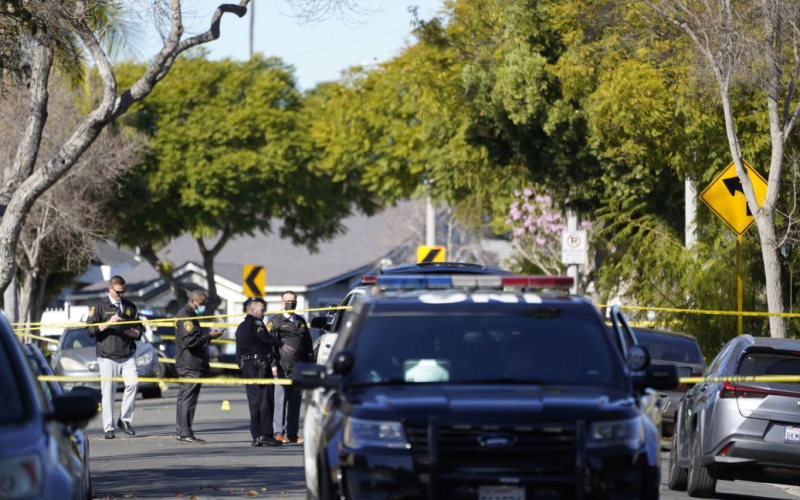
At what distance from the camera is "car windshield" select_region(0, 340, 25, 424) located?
23.8ft

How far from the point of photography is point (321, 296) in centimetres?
7019

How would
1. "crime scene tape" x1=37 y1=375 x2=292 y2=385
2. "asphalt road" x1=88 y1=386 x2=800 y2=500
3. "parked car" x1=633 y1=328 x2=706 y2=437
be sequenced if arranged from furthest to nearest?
"parked car" x1=633 y1=328 x2=706 y2=437
"crime scene tape" x1=37 y1=375 x2=292 y2=385
"asphalt road" x1=88 y1=386 x2=800 y2=500

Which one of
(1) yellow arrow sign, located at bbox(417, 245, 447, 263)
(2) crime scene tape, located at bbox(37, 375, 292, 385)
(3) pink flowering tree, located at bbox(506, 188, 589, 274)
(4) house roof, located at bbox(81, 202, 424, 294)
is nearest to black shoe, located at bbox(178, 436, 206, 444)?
(2) crime scene tape, located at bbox(37, 375, 292, 385)

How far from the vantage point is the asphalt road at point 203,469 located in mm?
12840

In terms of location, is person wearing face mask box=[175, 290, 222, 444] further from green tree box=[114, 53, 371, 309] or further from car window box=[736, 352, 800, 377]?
green tree box=[114, 53, 371, 309]

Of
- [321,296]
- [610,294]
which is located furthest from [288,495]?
[321,296]

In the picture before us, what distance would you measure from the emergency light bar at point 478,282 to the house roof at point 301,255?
57.2m

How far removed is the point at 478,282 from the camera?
9953 mm

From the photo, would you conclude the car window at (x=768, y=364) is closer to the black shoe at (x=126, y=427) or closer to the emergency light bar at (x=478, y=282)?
the emergency light bar at (x=478, y=282)

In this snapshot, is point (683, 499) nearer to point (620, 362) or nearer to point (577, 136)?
point (620, 362)

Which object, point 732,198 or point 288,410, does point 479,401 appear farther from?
point 732,198

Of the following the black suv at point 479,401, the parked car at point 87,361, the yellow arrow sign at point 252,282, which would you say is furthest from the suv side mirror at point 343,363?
the yellow arrow sign at point 252,282

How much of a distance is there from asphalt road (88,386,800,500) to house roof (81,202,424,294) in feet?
154

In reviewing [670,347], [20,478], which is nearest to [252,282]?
[670,347]
